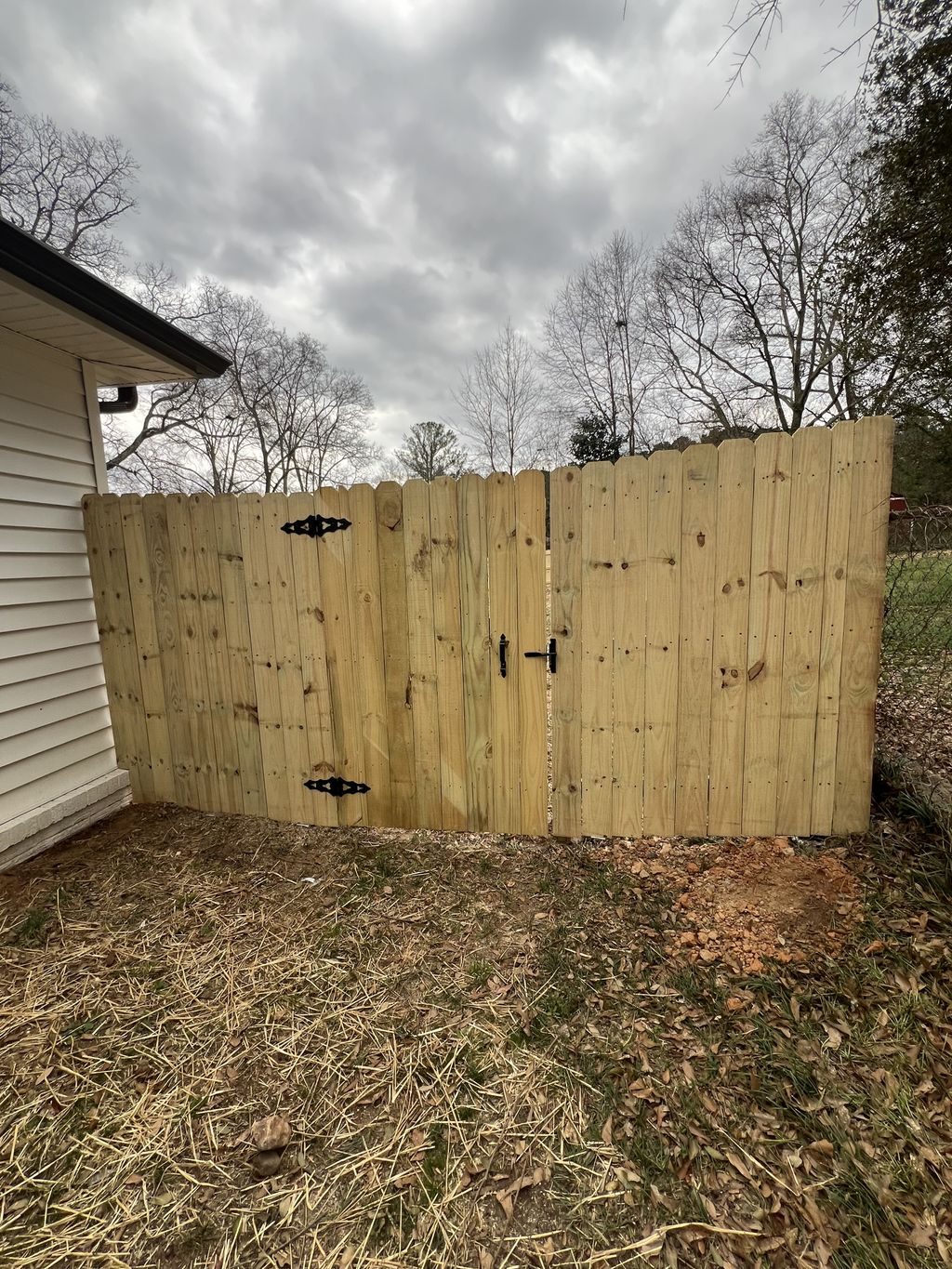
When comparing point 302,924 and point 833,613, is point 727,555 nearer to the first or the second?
point 833,613

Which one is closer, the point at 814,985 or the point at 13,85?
the point at 814,985

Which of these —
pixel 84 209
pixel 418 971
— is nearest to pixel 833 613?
pixel 418 971

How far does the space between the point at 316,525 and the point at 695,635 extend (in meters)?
1.88

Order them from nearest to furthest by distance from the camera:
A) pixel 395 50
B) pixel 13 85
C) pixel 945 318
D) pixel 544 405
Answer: pixel 945 318
pixel 395 50
pixel 13 85
pixel 544 405

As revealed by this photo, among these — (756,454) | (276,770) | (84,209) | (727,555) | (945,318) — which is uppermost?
(84,209)

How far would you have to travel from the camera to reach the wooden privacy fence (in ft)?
7.51

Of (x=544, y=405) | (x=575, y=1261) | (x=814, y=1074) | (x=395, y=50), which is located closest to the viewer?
(x=575, y=1261)

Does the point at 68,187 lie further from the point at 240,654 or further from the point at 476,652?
the point at 476,652

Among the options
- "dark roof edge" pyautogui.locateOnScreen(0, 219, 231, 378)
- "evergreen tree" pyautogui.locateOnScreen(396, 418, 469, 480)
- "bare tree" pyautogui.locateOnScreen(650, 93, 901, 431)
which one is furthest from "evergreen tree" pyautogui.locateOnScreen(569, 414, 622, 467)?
"dark roof edge" pyautogui.locateOnScreen(0, 219, 231, 378)

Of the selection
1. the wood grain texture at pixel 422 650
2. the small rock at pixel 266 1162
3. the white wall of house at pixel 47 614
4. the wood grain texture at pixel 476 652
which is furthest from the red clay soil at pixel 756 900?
the white wall of house at pixel 47 614

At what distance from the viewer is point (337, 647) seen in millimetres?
2748

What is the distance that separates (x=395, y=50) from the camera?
5562 millimetres

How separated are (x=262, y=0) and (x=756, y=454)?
246 inches

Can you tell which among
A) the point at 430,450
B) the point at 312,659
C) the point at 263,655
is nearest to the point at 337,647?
the point at 312,659
